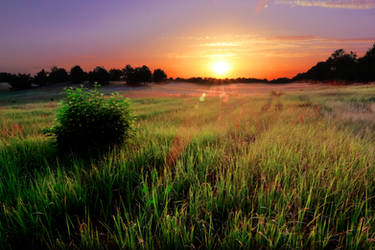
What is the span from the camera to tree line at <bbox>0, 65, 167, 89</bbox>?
68713mm

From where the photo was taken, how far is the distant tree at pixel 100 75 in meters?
67.2

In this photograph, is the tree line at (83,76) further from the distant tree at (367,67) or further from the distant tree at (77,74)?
the distant tree at (367,67)

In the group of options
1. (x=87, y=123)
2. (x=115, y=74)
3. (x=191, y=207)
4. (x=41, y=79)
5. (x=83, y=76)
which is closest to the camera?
(x=191, y=207)

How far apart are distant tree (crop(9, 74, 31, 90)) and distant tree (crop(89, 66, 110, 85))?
80.9ft

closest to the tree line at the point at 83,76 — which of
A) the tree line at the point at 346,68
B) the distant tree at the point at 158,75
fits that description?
the distant tree at the point at 158,75

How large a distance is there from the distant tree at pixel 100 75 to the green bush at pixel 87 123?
227 ft

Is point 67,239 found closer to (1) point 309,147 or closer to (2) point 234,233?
(2) point 234,233

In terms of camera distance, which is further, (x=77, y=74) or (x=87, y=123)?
(x=77, y=74)

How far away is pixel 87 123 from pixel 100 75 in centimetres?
7242

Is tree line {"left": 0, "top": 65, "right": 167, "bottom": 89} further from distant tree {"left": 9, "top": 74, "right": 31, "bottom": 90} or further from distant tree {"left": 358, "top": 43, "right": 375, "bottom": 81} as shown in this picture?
distant tree {"left": 358, "top": 43, "right": 375, "bottom": 81}

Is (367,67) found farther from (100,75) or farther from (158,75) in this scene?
(100,75)

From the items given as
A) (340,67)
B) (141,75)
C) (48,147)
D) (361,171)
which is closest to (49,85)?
(141,75)

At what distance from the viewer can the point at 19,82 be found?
69.5m

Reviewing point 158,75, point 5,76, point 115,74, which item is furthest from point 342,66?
point 5,76
